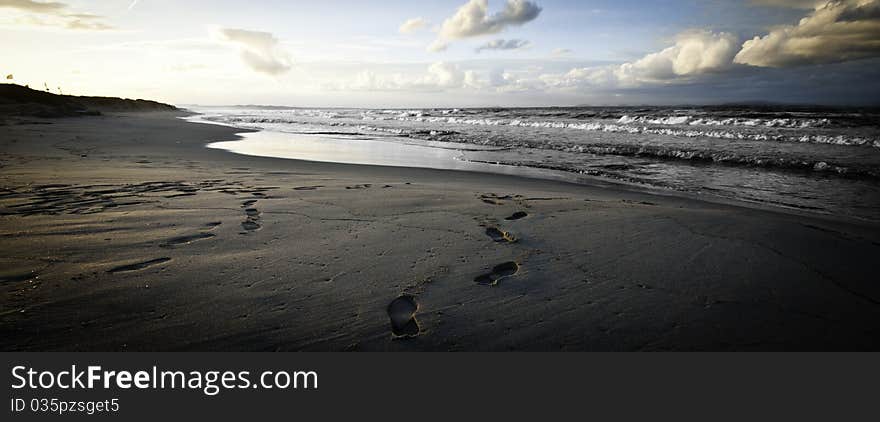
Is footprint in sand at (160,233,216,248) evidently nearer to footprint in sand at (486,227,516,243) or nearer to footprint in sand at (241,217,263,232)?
footprint in sand at (241,217,263,232)

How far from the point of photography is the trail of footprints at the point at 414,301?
2311 millimetres

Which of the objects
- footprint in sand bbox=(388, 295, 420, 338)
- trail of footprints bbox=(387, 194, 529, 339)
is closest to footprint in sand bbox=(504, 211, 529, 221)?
→ trail of footprints bbox=(387, 194, 529, 339)

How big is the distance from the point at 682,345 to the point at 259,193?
521 cm

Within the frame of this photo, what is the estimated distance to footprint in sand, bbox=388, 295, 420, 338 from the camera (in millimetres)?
2285

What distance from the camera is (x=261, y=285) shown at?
2777 millimetres

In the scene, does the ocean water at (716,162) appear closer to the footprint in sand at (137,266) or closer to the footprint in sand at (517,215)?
the footprint in sand at (517,215)

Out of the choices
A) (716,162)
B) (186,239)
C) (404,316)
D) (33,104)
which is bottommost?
(404,316)

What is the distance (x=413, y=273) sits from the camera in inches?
121

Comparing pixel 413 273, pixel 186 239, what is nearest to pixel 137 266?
pixel 186 239

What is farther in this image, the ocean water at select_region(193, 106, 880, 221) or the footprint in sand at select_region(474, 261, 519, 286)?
the ocean water at select_region(193, 106, 880, 221)

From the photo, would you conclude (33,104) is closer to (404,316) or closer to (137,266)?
(137,266)

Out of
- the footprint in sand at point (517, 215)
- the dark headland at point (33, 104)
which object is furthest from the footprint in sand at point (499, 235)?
the dark headland at point (33, 104)

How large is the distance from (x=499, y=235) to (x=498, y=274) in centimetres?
98

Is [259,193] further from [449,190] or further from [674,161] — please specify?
[674,161]
